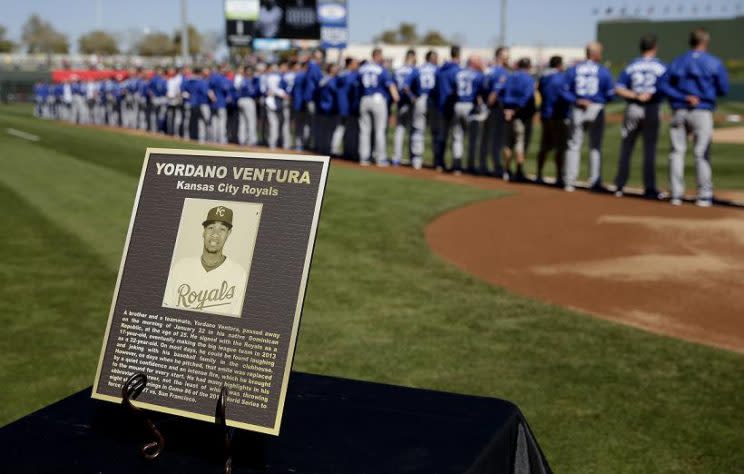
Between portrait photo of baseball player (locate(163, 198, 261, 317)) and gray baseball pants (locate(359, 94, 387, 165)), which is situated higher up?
portrait photo of baseball player (locate(163, 198, 261, 317))

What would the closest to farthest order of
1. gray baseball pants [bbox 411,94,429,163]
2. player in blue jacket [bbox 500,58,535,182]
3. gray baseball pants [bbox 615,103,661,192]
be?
gray baseball pants [bbox 615,103,661,192], player in blue jacket [bbox 500,58,535,182], gray baseball pants [bbox 411,94,429,163]

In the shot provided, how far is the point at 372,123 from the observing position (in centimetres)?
1834

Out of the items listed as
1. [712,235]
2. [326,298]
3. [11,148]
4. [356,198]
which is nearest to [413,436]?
[326,298]

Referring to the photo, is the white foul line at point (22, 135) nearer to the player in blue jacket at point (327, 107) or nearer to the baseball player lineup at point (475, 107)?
the baseball player lineup at point (475, 107)

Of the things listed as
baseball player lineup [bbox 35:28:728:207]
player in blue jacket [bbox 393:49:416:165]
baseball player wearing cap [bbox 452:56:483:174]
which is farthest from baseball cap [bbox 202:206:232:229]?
player in blue jacket [bbox 393:49:416:165]

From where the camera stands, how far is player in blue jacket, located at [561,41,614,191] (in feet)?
43.4

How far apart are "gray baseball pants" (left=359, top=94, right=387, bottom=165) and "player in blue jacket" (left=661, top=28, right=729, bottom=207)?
21.9 feet

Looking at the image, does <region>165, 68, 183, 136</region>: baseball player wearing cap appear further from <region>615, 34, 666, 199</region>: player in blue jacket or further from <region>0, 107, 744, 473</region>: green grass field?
<region>0, 107, 744, 473</region>: green grass field

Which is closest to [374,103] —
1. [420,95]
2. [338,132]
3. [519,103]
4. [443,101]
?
[420,95]

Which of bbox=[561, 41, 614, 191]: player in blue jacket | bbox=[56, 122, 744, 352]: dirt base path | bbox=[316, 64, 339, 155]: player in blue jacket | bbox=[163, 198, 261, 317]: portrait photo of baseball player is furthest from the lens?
bbox=[316, 64, 339, 155]: player in blue jacket

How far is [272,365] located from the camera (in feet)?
7.34

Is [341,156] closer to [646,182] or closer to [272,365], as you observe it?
[646,182]

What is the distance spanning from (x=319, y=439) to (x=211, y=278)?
52 cm

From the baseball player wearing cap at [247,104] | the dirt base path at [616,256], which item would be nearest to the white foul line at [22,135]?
the baseball player wearing cap at [247,104]
